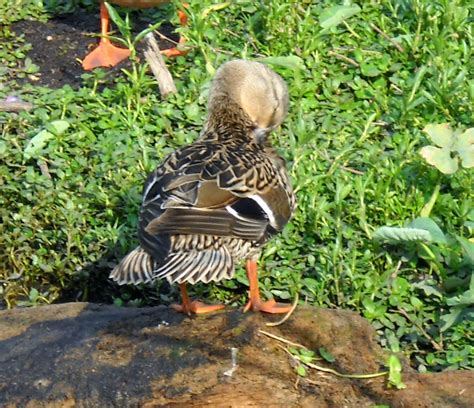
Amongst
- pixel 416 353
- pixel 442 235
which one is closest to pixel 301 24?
pixel 442 235

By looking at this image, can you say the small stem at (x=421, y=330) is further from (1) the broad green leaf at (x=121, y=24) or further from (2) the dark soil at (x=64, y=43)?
(2) the dark soil at (x=64, y=43)

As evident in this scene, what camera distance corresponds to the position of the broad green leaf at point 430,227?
5.60 metres

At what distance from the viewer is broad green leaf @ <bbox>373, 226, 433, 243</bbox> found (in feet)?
18.2

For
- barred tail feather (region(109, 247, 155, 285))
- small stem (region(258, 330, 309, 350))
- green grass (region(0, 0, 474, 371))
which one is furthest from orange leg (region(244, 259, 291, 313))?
barred tail feather (region(109, 247, 155, 285))

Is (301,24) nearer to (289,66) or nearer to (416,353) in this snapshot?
(289,66)

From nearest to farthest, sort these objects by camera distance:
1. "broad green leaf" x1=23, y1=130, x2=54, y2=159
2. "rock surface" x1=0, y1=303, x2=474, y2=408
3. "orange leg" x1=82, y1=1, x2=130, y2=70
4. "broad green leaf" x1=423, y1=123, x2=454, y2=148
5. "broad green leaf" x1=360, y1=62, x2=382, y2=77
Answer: "rock surface" x1=0, y1=303, x2=474, y2=408
"broad green leaf" x1=423, y1=123, x2=454, y2=148
"broad green leaf" x1=23, y1=130, x2=54, y2=159
"broad green leaf" x1=360, y1=62, x2=382, y2=77
"orange leg" x1=82, y1=1, x2=130, y2=70

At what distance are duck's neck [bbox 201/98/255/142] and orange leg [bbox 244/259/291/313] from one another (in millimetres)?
700

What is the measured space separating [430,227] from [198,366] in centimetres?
176

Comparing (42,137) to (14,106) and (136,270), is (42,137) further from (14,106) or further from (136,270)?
(136,270)

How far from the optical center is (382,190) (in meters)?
6.00

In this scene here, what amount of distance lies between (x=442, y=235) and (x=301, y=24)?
2.30 metres

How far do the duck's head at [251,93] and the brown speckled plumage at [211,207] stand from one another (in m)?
0.08

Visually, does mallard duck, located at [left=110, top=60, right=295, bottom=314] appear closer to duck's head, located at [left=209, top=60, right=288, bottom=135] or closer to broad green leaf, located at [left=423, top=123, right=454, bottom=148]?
duck's head, located at [left=209, top=60, right=288, bottom=135]

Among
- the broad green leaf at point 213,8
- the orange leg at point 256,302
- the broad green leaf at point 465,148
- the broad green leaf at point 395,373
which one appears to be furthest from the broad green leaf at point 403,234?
the broad green leaf at point 213,8
